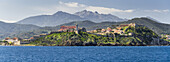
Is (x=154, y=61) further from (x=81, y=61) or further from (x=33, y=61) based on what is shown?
(x=33, y=61)

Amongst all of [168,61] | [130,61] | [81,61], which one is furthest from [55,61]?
[168,61]

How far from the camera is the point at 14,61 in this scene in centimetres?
8444

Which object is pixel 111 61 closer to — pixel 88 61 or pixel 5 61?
pixel 88 61

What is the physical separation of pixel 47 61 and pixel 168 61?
3916 cm

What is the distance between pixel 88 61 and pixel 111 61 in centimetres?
744

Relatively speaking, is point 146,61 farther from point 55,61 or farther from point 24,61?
point 24,61

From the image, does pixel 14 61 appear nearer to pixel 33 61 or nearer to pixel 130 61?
pixel 33 61

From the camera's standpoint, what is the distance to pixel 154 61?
85.6 metres

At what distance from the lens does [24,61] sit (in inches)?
3314

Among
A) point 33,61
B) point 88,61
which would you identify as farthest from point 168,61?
point 33,61

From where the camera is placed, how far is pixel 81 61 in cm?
8319

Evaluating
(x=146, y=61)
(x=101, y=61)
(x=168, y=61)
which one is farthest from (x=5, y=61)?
(x=168, y=61)

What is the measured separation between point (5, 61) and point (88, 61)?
26.7 metres

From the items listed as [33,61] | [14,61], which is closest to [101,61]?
[33,61]
